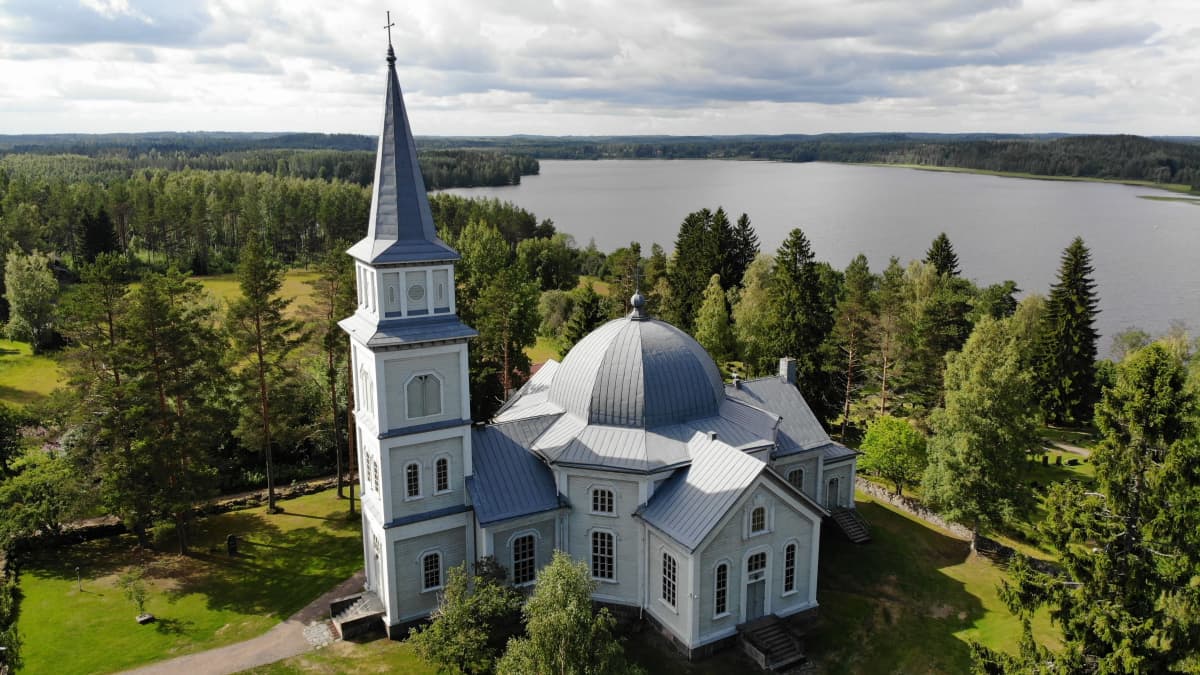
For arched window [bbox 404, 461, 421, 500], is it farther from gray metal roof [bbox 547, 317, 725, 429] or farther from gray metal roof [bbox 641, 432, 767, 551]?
gray metal roof [bbox 641, 432, 767, 551]

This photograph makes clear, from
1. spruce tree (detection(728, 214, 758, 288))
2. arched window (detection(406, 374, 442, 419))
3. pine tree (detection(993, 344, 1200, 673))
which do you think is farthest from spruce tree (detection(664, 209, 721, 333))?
pine tree (detection(993, 344, 1200, 673))

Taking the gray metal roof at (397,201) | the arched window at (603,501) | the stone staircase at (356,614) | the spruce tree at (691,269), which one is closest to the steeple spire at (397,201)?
the gray metal roof at (397,201)

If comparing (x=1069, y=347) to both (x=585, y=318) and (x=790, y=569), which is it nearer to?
(x=585, y=318)

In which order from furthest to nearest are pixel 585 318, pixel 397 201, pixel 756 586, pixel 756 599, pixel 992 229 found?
pixel 992 229, pixel 585 318, pixel 756 599, pixel 756 586, pixel 397 201

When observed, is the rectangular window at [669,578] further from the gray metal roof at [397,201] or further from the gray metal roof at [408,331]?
the gray metal roof at [397,201]

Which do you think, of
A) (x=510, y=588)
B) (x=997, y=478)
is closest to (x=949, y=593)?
(x=997, y=478)

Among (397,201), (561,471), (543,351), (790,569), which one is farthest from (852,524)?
(543,351)
